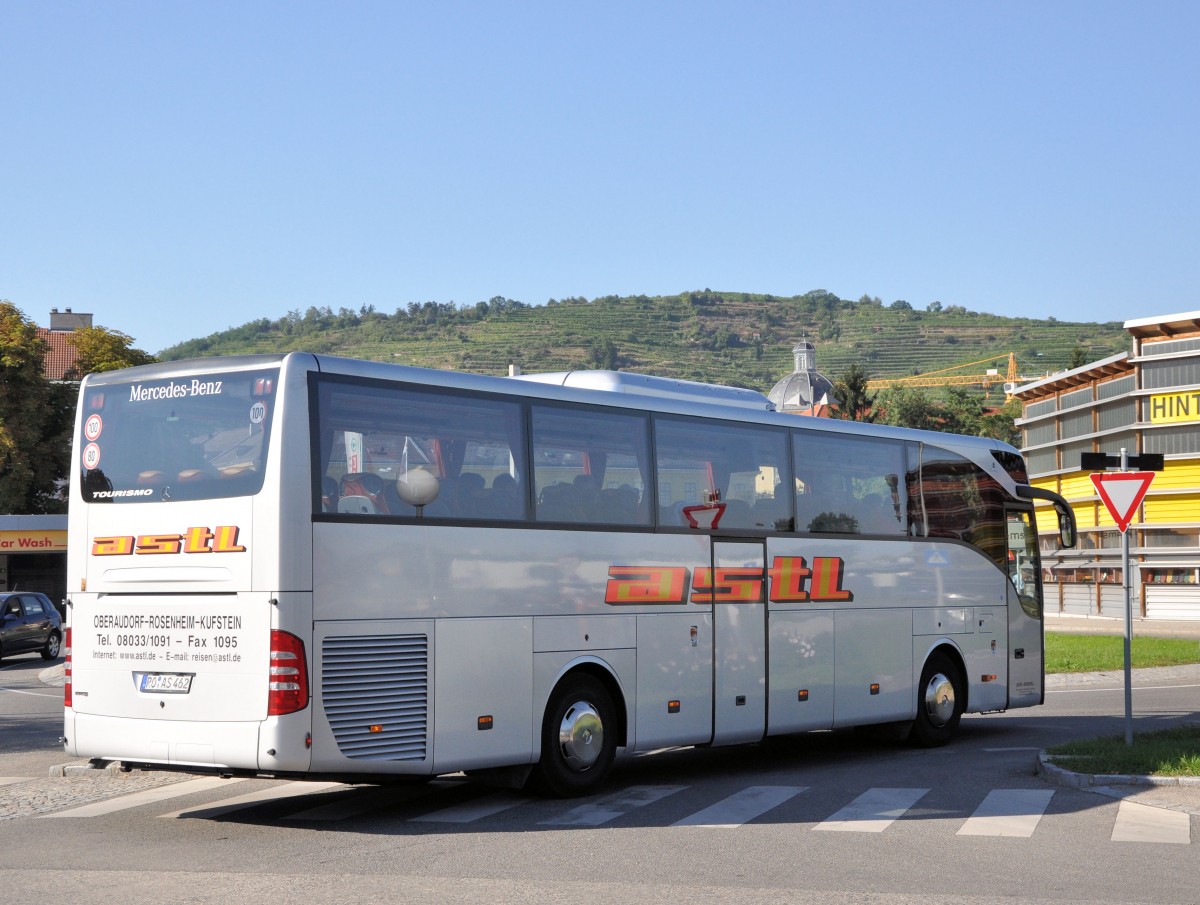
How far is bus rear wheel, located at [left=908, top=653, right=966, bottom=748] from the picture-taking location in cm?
1628

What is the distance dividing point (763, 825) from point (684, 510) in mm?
3400

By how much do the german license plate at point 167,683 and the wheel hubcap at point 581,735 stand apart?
3017mm

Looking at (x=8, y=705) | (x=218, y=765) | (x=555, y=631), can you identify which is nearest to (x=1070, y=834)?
(x=555, y=631)

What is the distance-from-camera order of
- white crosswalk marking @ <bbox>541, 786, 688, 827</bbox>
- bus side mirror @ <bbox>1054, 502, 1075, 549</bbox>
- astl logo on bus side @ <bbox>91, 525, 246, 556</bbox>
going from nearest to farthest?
astl logo on bus side @ <bbox>91, 525, 246, 556</bbox> < white crosswalk marking @ <bbox>541, 786, 688, 827</bbox> < bus side mirror @ <bbox>1054, 502, 1075, 549</bbox>

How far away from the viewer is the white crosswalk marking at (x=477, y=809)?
1089 cm

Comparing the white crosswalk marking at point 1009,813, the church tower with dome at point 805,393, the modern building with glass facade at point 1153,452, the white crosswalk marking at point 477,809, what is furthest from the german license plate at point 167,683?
the church tower with dome at point 805,393

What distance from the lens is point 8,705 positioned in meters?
22.6

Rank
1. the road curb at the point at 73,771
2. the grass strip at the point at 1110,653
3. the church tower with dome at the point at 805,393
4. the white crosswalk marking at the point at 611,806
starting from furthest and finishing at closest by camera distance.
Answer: the church tower with dome at the point at 805,393 < the grass strip at the point at 1110,653 < the road curb at the point at 73,771 < the white crosswalk marking at the point at 611,806

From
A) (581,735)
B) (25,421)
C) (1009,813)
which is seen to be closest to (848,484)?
(581,735)

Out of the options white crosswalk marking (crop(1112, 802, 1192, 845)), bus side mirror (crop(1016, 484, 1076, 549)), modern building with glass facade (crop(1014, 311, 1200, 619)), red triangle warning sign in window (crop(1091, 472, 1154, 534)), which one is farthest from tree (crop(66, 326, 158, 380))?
white crosswalk marking (crop(1112, 802, 1192, 845))

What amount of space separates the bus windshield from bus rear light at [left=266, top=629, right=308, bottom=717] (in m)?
1.05

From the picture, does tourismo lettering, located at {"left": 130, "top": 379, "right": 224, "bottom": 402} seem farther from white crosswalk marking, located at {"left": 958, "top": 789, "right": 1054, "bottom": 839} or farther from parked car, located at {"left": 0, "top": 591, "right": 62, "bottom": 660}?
parked car, located at {"left": 0, "top": 591, "right": 62, "bottom": 660}

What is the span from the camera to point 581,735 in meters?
12.0

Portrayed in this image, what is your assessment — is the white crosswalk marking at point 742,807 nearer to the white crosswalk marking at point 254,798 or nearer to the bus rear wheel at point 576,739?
the bus rear wheel at point 576,739
